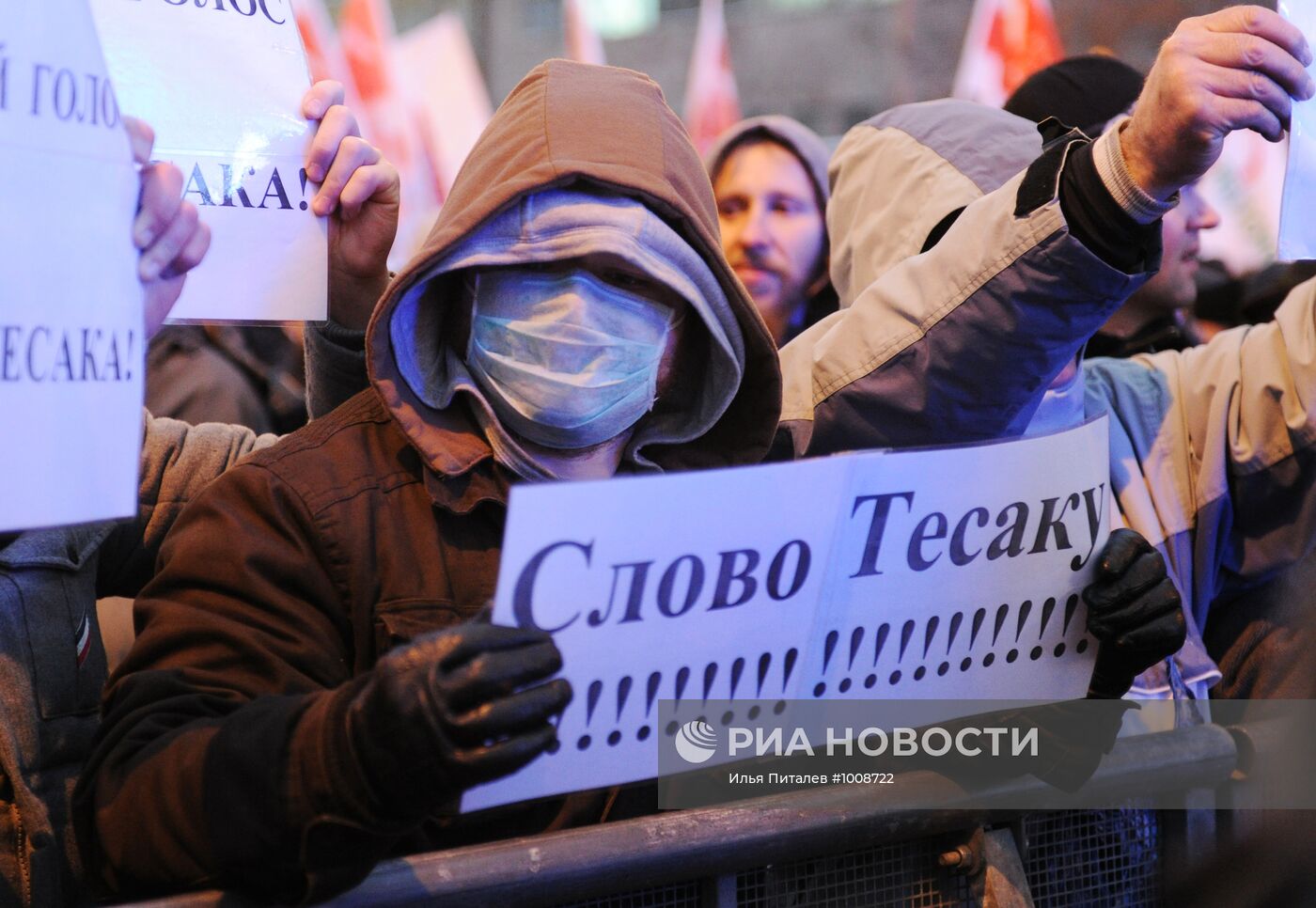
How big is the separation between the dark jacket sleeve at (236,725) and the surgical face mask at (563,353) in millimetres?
335

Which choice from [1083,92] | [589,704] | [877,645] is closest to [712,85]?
[1083,92]

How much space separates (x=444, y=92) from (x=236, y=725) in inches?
172

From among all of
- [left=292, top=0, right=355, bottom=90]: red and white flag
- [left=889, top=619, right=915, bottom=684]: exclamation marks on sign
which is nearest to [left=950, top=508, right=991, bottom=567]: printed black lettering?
[left=889, top=619, right=915, bottom=684]: exclamation marks on sign

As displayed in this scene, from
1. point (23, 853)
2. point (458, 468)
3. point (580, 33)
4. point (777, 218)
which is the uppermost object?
point (580, 33)

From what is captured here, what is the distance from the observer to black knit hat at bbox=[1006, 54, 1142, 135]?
294 cm

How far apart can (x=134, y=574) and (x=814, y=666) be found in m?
1.23

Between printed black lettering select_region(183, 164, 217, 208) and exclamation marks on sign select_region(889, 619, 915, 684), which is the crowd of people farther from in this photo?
exclamation marks on sign select_region(889, 619, 915, 684)

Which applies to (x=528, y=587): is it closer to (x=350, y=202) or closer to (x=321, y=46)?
(x=350, y=202)

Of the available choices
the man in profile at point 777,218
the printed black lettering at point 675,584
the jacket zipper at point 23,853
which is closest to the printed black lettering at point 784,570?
the printed black lettering at point 675,584

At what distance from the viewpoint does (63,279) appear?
139 centimetres

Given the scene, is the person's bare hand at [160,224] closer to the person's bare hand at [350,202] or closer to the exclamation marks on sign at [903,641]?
the person's bare hand at [350,202]

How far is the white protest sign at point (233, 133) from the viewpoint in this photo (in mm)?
1987

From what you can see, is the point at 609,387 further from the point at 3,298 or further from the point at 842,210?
the point at 842,210

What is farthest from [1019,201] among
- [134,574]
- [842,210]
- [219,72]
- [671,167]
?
[134,574]
